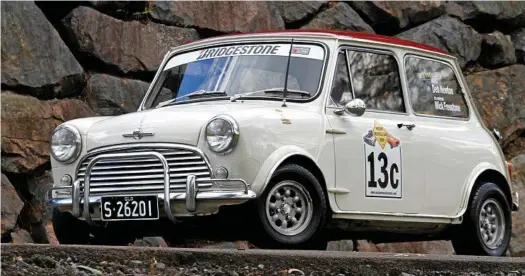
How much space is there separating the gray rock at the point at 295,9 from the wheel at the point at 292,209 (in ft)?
22.4

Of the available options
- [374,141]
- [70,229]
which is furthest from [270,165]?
[70,229]

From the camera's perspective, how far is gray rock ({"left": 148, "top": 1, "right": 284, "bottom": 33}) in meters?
13.2

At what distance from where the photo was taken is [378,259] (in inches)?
224

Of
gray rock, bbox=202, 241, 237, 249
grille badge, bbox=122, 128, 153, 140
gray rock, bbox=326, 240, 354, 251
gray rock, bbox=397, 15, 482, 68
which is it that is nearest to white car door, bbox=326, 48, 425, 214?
grille badge, bbox=122, 128, 153, 140

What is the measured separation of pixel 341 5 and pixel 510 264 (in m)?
8.84

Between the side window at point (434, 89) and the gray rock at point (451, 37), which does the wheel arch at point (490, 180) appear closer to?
the side window at point (434, 89)

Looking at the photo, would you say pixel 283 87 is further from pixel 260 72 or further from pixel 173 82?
pixel 173 82

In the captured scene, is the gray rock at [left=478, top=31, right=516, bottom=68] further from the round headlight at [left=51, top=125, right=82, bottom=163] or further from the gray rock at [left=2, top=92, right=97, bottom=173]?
the round headlight at [left=51, top=125, right=82, bottom=163]

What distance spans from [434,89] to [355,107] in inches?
58.7

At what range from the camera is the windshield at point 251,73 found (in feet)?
26.8

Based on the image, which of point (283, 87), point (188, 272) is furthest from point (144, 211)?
point (188, 272)

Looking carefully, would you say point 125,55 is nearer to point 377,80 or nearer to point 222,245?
point 222,245

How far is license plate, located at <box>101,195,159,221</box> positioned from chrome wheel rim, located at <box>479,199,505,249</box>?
3.08 m

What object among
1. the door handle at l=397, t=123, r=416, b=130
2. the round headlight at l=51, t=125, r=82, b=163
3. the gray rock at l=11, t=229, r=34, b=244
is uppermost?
the door handle at l=397, t=123, r=416, b=130
